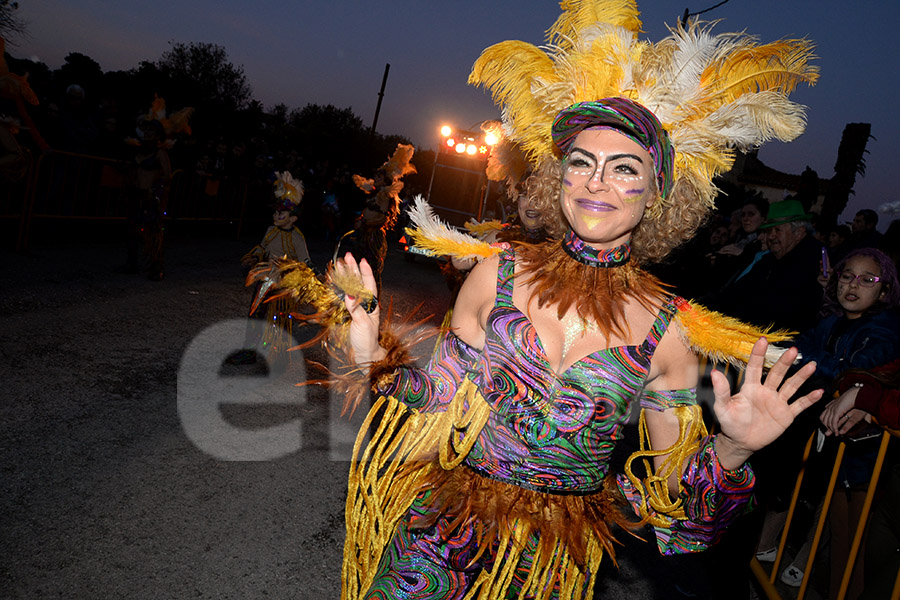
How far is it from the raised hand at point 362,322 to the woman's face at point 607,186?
0.69 metres

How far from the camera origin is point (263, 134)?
659 inches

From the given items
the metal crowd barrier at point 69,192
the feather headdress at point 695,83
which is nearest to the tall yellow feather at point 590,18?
the feather headdress at point 695,83

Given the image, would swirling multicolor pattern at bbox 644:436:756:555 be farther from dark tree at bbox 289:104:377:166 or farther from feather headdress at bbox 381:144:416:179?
dark tree at bbox 289:104:377:166

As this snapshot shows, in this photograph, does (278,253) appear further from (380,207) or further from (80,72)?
(80,72)

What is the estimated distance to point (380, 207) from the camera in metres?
7.29

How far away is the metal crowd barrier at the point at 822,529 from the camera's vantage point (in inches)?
115

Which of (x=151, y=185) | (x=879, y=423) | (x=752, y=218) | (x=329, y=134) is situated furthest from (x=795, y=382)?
(x=329, y=134)

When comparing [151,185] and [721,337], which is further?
[151,185]

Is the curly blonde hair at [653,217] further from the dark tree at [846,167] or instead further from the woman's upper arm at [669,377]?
the dark tree at [846,167]

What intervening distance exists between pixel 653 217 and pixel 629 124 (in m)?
0.39

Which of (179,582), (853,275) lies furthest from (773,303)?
(179,582)

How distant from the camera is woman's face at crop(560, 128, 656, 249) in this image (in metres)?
1.84

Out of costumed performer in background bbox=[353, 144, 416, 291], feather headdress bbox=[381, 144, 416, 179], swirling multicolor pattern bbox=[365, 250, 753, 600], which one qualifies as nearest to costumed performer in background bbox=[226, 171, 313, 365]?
costumed performer in background bbox=[353, 144, 416, 291]

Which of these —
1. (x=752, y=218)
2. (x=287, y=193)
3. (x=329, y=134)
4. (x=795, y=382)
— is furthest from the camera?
(x=329, y=134)
